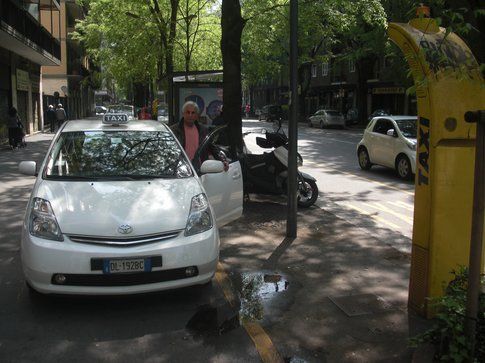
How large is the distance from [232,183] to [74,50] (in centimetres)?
4649

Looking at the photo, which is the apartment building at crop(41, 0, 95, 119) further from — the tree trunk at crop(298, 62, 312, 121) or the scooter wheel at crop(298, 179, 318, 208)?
the scooter wheel at crop(298, 179, 318, 208)

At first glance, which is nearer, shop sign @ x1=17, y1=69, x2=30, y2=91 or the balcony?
the balcony

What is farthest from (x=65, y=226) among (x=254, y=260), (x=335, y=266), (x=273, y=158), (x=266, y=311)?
(x=273, y=158)

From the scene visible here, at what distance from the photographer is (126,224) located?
→ 4457 millimetres

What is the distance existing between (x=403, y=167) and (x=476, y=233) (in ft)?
32.9

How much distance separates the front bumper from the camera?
14.1 feet

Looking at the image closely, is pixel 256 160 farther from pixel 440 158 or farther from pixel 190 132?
pixel 440 158

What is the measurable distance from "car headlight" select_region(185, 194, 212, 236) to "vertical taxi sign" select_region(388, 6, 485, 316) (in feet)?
5.90

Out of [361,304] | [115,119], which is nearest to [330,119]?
[115,119]

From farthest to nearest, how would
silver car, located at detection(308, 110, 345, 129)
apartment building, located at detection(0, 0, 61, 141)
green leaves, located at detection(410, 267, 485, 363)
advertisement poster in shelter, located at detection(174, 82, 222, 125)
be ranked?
1. silver car, located at detection(308, 110, 345, 129)
2. apartment building, located at detection(0, 0, 61, 141)
3. advertisement poster in shelter, located at detection(174, 82, 222, 125)
4. green leaves, located at detection(410, 267, 485, 363)

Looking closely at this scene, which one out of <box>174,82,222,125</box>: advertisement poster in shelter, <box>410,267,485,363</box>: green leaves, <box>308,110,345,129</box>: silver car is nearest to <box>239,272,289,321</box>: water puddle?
<box>410,267,485,363</box>: green leaves

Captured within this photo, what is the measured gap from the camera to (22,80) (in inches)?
1044

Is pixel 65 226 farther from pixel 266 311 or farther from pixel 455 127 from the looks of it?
pixel 455 127

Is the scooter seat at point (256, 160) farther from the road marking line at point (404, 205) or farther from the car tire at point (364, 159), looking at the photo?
the car tire at point (364, 159)
